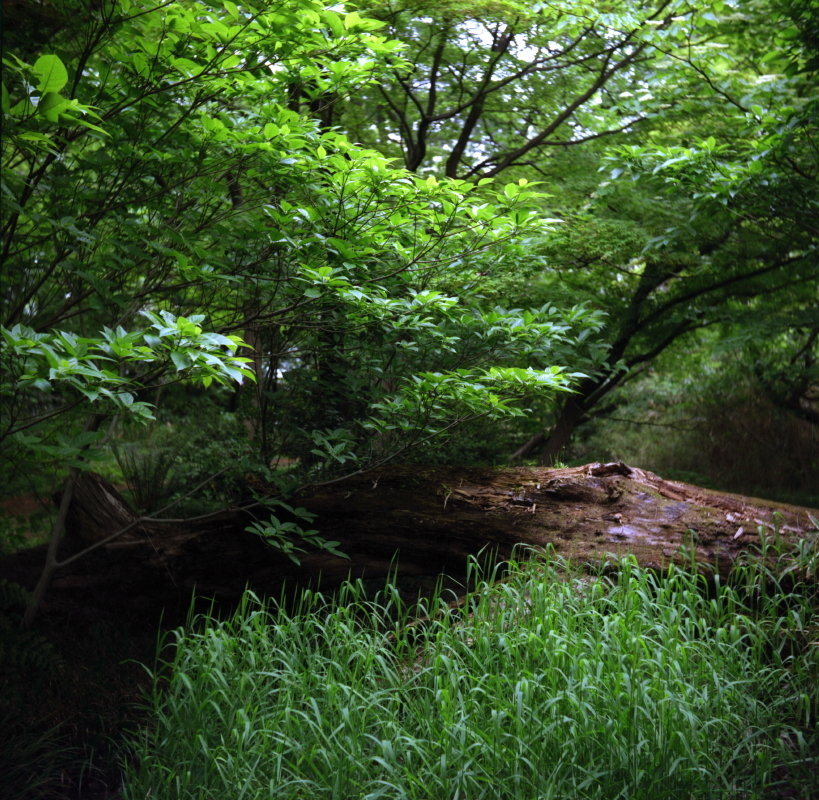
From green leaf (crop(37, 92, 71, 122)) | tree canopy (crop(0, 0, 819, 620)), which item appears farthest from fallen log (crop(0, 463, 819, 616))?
green leaf (crop(37, 92, 71, 122))

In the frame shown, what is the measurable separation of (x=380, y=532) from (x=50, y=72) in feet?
9.64

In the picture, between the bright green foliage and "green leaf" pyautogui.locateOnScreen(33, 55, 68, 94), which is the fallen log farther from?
"green leaf" pyautogui.locateOnScreen(33, 55, 68, 94)

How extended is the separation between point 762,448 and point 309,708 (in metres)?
7.38

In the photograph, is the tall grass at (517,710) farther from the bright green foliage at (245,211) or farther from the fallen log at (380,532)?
the bright green foliage at (245,211)

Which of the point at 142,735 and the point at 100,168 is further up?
the point at 100,168

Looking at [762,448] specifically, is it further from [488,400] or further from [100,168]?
[100,168]

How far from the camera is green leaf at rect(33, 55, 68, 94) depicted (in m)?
2.09

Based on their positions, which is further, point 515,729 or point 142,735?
point 142,735

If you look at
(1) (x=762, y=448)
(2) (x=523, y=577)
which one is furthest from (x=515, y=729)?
(1) (x=762, y=448)

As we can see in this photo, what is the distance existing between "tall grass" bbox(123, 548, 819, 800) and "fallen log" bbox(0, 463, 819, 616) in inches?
26.4

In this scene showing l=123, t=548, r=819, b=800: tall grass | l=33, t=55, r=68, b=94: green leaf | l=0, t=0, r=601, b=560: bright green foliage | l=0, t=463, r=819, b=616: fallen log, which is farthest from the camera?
l=0, t=463, r=819, b=616: fallen log

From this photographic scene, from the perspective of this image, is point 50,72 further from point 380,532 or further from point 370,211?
point 380,532

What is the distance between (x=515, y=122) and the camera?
7.55m

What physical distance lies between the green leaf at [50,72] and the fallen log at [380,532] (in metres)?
2.66
